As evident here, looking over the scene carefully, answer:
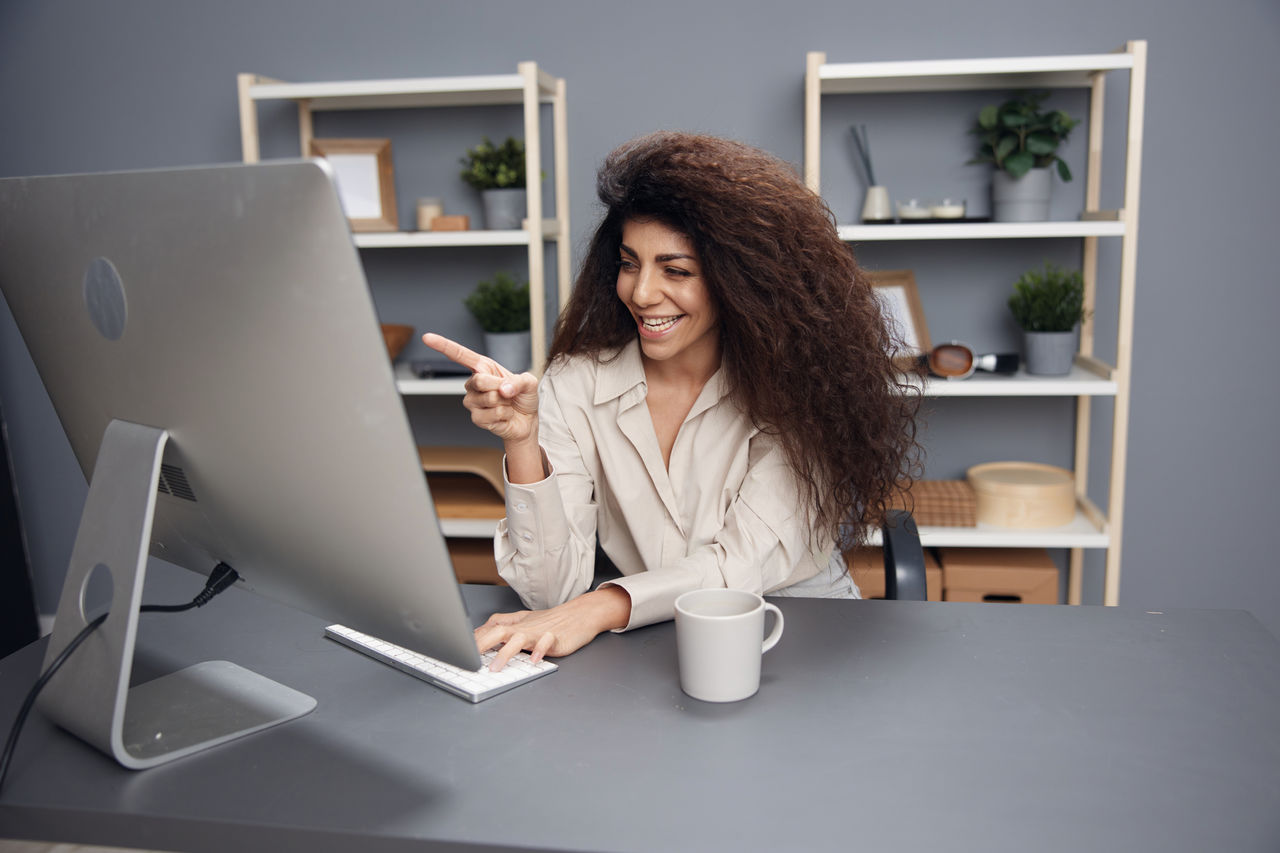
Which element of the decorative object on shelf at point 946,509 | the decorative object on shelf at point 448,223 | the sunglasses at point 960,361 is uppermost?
the decorative object on shelf at point 448,223

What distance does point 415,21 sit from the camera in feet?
8.78

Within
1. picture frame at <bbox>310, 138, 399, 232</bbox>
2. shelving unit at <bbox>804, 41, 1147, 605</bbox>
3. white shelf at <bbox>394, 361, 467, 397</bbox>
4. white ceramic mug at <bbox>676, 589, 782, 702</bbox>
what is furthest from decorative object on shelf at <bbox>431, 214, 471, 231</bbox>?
white ceramic mug at <bbox>676, 589, 782, 702</bbox>

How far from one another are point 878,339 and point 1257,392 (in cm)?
163

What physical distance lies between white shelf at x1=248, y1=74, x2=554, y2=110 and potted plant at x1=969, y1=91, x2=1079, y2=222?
1.12m

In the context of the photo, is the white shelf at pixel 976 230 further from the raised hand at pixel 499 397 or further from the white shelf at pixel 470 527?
the raised hand at pixel 499 397

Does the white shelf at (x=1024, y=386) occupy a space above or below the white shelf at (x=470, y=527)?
above

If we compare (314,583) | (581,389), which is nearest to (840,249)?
(581,389)

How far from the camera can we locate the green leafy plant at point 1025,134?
2344 mm

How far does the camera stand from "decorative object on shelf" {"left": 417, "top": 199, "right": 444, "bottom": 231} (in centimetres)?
257

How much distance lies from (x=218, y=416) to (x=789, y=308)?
2.90 ft

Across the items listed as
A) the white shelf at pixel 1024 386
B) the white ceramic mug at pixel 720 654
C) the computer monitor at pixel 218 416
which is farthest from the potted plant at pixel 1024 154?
the computer monitor at pixel 218 416

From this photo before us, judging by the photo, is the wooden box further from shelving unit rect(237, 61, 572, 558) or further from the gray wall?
the gray wall

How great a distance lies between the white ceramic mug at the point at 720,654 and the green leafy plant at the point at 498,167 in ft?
5.77

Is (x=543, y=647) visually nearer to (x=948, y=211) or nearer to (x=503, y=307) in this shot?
(x=503, y=307)
